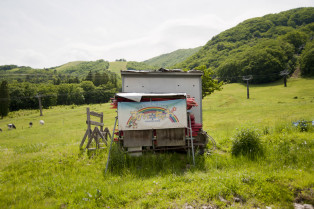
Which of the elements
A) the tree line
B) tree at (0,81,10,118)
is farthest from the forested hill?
tree at (0,81,10,118)

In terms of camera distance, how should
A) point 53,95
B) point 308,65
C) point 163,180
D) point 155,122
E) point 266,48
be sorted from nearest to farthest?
point 163,180 → point 155,122 → point 308,65 → point 53,95 → point 266,48

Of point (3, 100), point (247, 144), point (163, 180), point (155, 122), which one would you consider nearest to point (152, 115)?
point (155, 122)

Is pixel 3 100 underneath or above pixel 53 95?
underneath

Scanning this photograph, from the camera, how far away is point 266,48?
9769 cm

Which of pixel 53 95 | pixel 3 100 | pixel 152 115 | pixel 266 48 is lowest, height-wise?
pixel 152 115

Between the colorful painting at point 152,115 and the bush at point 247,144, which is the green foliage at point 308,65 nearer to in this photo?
the bush at point 247,144

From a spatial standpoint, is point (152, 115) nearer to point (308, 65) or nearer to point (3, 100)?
point (3, 100)

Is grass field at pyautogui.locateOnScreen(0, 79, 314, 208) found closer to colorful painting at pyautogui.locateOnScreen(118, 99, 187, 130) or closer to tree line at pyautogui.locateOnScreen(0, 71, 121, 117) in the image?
colorful painting at pyautogui.locateOnScreen(118, 99, 187, 130)

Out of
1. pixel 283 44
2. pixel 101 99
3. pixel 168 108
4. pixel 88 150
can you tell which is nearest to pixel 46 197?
pixel 88 150

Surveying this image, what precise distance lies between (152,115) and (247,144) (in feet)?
16.2

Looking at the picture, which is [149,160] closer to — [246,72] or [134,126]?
[134,126]

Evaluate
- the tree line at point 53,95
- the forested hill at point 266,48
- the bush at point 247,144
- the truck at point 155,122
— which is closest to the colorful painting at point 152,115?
the truck at point 155,122

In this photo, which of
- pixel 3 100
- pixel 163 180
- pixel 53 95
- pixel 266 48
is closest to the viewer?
pixel 163 180

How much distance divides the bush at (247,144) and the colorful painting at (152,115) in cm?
284
